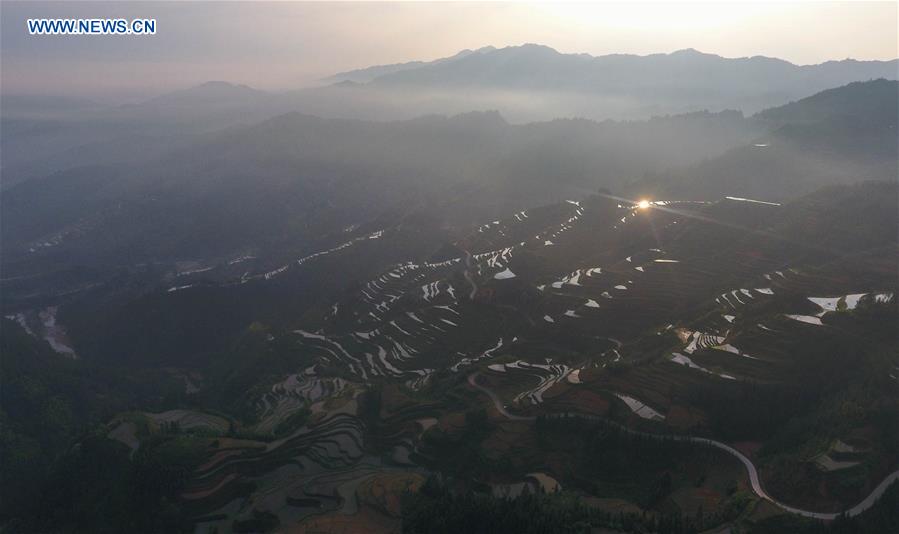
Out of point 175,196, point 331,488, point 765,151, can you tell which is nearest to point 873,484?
point 331,488

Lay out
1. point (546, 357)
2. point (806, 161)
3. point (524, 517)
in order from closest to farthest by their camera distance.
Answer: point (524, 517) → point (546, 357) → point (806, 161)

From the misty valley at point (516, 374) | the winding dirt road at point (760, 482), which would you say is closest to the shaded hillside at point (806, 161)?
the misty valley at point (516, 374)

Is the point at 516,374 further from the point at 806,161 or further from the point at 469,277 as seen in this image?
the point at 806,161

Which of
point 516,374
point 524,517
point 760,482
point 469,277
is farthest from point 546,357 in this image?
point 469,277

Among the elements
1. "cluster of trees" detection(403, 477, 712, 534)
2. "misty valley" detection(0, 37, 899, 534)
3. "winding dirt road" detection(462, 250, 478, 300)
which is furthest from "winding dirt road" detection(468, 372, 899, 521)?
"winding dirt road" detection(462, 250, 478, 300)

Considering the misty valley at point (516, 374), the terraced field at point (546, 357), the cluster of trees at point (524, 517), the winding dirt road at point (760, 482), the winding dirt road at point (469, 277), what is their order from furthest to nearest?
1. the winding dirt road at point (469, 277)
2. the terraced field at point (546, 357)
3. the misty valley at point (516, 374)
4. the winding dirt road at point (760, 482)
5. the cluster of trees at point (524, 517)

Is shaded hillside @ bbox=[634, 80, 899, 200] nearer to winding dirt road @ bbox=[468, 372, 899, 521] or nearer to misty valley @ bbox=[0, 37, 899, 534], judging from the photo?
misty valley @ bbox=[0, 37, 899, 534]

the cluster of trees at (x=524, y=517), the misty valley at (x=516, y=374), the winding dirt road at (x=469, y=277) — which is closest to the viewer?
the cluster of trees at (x=524, y=517)

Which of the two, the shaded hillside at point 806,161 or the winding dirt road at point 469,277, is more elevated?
the shaded hillside at point 806,161

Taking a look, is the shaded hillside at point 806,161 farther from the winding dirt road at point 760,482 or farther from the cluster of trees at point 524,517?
the cluster of trees at point 524,517

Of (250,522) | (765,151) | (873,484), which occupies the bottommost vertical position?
(250,522)

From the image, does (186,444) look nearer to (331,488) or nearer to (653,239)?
(331,488)
